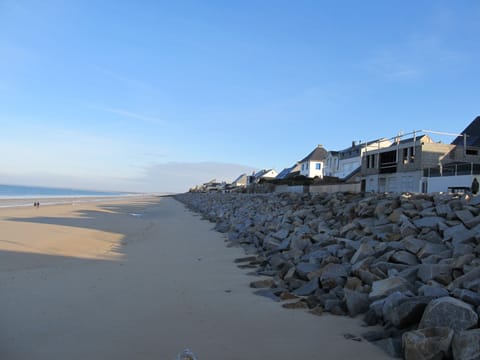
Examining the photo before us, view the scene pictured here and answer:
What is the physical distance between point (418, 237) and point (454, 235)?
0.68 meters

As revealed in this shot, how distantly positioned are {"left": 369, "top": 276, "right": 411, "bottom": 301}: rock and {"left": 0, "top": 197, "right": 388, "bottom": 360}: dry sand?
46 cm

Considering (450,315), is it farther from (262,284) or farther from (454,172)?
(454,172)

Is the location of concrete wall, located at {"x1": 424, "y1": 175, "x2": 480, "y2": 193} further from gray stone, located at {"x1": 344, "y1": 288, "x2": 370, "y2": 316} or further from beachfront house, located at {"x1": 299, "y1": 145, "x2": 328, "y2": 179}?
beachfront house, located at {"x1": 299, "y1": 145, "x2": 328, "y2": 179}

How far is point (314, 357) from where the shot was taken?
3.87 meters

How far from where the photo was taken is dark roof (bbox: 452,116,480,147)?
81.3 ft

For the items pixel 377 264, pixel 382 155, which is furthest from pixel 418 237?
pixel 382 155

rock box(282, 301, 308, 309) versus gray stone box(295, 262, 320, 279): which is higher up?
gray stone box(295, 262, 320, 279)

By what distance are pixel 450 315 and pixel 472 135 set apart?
27252mm

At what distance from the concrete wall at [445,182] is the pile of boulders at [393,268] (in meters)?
7.41

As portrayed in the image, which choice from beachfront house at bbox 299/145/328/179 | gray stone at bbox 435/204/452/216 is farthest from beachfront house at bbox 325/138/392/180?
gray stone at bbox 435/204/452/216

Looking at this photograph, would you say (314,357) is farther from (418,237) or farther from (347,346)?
(418,237)

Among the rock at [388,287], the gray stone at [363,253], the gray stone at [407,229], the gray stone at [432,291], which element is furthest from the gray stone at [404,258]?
the gray stone at [432,291]

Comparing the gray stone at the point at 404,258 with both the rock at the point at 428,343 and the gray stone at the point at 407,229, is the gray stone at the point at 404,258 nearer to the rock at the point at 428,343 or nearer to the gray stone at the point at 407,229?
the gray stone at the point at 407,229

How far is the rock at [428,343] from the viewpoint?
10.9 feet
